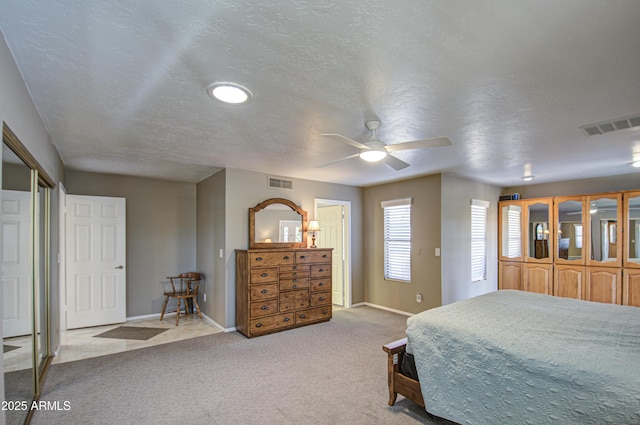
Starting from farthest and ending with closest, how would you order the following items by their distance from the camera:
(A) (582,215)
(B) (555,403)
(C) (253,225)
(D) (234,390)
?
(A) (582,215), (C) (253,225), (D) (234,390), (B) (555,403)

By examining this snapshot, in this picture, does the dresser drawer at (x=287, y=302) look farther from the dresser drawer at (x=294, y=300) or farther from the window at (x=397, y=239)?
the window at (x=397, y=239)

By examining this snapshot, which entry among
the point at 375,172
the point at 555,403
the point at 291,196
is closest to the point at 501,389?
the point at 555,403

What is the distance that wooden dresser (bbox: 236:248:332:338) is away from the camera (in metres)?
4.30

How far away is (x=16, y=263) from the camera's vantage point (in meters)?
2.06

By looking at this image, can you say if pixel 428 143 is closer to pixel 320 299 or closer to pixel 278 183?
pixel 278 183

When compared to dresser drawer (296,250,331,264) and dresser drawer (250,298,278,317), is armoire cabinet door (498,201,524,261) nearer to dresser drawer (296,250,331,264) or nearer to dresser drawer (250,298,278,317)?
dresser drawer (296,250,331,264)

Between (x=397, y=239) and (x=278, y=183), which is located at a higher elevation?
(x=278, y=183)

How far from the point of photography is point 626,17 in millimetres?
1382

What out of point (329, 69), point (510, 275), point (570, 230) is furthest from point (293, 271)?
point (570, 230)

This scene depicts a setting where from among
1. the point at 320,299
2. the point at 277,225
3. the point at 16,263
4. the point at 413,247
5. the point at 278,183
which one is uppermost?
the point at 278,183

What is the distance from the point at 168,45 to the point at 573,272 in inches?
257

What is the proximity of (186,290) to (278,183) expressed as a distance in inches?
101

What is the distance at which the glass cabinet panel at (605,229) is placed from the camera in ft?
15.8

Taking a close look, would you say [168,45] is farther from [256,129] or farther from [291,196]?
[291,196]
